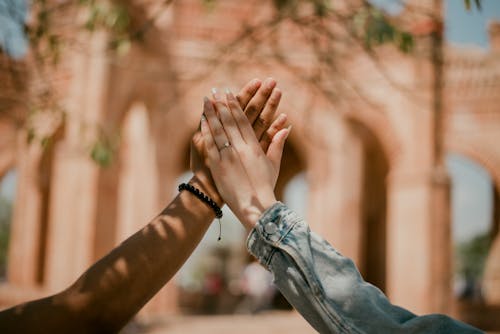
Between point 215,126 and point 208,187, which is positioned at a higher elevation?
point 215,126

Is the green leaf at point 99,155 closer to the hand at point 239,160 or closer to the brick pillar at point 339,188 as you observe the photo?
the hand at point 239,160

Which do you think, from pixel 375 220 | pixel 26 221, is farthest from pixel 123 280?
pixel 375 220

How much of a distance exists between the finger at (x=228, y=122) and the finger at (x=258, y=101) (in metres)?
0.11

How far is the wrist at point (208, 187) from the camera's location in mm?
1306

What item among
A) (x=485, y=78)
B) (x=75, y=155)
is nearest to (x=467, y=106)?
(x=485, y=78)

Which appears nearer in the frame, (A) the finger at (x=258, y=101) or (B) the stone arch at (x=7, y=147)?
(A) the finger at (x=258, y=101)

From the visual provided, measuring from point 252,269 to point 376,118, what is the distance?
400 centimetres

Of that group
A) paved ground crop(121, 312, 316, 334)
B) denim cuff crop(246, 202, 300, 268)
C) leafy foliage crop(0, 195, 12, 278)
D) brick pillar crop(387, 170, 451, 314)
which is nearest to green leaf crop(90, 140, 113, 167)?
denim cuff crop(246, 202, 300, 268)

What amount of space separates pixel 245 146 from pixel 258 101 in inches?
8.4

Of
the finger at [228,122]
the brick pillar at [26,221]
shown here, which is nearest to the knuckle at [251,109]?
the finger at [228,122]

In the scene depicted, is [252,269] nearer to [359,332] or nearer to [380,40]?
[380,40]

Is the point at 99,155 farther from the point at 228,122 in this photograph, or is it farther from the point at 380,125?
the point at 380,125

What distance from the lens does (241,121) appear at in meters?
1.34

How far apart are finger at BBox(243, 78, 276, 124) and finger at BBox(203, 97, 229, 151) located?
12cm
